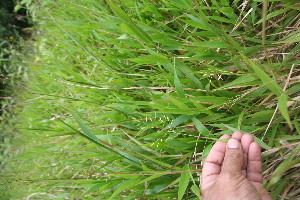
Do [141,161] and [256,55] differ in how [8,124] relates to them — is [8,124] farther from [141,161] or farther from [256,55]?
[256,55]

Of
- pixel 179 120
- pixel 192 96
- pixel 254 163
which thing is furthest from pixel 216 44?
pixel 254 163

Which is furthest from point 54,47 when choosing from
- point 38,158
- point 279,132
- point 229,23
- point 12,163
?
point 279,132

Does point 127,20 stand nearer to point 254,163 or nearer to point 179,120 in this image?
point 179,120

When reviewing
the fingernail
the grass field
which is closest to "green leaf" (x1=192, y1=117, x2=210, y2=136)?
the grass field

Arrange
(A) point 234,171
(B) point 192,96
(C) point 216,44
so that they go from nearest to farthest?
(A) point 234,171 → (C) point 216,44 → (B) point 192,96

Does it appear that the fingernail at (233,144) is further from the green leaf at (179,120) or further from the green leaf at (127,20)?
the green leaf at (127,20)

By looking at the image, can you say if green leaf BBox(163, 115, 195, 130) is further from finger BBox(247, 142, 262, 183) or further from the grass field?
finger BBox(247, 142, 262, 183)
